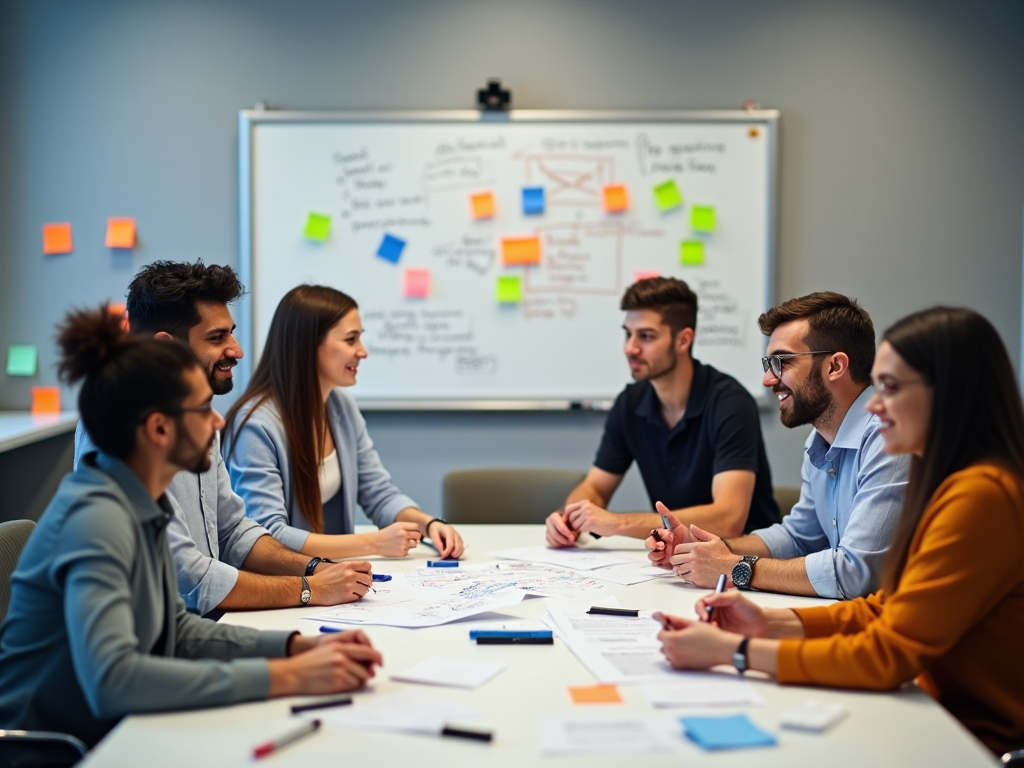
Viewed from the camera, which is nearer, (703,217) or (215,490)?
(215,490)

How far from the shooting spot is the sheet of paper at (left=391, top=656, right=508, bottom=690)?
4.70ft

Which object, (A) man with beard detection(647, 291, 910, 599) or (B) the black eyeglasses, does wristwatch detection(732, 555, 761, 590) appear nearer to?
(A) man with beard detection(647, 291, 910, 599)

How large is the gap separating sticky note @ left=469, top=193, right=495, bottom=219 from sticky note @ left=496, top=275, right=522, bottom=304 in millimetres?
278

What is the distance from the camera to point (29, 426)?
3.43 m

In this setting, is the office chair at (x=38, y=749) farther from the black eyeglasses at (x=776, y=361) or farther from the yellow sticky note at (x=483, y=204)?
the yellow sticky note at (x=483, y=204)

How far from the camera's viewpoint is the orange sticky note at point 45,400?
153 inches

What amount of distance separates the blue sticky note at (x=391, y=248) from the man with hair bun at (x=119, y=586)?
8.08 ft

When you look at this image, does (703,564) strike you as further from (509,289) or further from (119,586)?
(509,289)

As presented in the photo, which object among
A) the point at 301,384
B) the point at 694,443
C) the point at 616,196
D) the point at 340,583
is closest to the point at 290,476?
the point at 301,384

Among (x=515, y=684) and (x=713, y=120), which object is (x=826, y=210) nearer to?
(x=713, y=120)

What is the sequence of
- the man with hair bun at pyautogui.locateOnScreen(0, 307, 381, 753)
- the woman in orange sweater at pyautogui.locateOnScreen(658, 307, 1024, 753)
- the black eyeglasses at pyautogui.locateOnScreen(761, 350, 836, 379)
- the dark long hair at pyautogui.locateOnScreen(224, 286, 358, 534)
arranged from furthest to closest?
1. the dark long hair at pyautogui.locateOnScreen(224, 286, 358, 534)
2. the black eyeglasses at pyautogui.locateOnScreen(761, 350, 836, 379)
3. the woman in orange sweater at pyautogui.locateOnScreen(658, 307, 1024, 753)
4. the man with hair bun at pyautogui.locateOnScreen(0, 307, 381, 753)

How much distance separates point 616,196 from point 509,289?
0.59m

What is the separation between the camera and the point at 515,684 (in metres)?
1.43

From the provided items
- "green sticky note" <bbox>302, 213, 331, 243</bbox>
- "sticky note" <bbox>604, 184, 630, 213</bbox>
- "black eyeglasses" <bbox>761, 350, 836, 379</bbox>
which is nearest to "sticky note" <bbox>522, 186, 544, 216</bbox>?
"sticky note" <bbox>604, 184, 630, 213</bbox>
